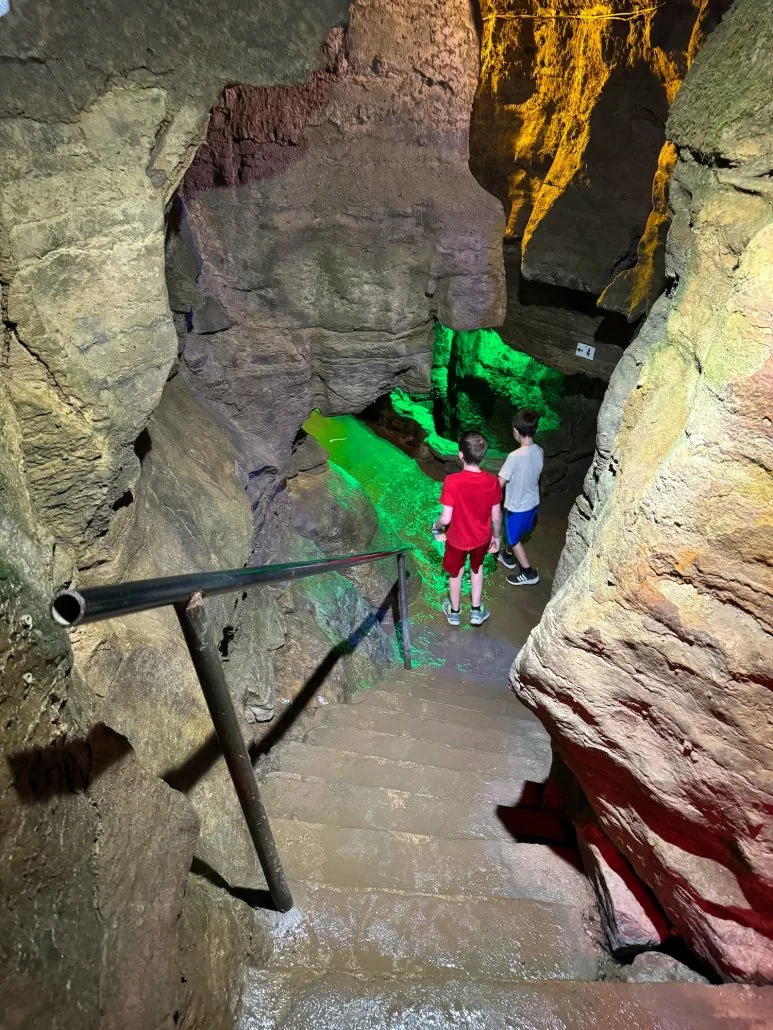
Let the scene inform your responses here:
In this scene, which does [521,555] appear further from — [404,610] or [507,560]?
[404,610]

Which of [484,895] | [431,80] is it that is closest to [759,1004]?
[484,895]

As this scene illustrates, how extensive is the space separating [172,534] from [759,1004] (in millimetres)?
3021

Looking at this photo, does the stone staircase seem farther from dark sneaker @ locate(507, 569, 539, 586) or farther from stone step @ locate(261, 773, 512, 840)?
dark sneaker @ locate(507, 569, 539, 586)

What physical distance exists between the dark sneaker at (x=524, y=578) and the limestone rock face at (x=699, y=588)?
4.26 metres

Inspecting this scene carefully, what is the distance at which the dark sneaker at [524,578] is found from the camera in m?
6.43

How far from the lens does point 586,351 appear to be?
6.27 meters

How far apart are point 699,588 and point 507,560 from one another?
498 cm

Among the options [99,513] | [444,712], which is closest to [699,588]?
[99,513]

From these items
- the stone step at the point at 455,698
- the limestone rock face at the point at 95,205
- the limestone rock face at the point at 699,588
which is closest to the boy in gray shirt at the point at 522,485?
the stone step at the point at 455,698

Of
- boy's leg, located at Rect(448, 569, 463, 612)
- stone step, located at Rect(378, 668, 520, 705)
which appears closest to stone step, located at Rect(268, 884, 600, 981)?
stone step, located at Rect(378, 668, 520, 705)

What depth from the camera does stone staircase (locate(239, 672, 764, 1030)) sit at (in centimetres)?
179

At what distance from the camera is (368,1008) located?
5.82 ft

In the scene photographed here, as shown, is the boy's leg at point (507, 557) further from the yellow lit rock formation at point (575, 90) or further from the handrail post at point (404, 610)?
the yellow lit rock formation at point (575, 90)

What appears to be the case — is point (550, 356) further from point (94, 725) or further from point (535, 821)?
point (94, 725)
